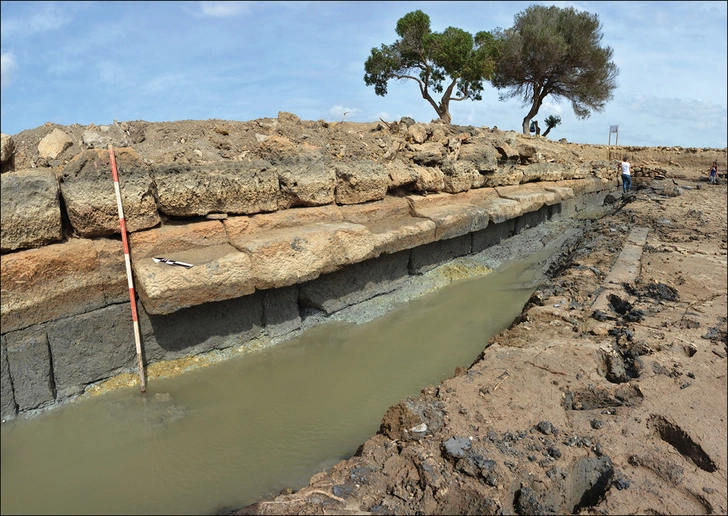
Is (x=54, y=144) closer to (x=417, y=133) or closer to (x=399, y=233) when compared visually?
(x=399, y=233)

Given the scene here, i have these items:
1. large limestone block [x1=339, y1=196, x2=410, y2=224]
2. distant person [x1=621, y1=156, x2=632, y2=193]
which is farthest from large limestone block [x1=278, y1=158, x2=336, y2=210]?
distant person [x1=621, y1=156, x2=632, y2=193]

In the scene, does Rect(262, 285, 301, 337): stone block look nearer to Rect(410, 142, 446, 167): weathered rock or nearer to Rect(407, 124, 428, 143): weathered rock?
Rect(410, 142, 446, 167): weathered rock

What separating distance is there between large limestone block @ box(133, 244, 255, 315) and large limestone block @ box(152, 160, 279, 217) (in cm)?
45

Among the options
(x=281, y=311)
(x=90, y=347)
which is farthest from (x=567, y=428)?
(x=90, y=347)

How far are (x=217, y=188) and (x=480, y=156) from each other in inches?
200

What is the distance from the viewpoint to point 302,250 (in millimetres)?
4512

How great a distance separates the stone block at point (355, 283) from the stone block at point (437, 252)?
18cm

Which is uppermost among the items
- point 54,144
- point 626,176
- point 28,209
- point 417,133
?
point 417,133

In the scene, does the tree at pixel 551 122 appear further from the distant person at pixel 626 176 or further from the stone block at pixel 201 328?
the stone block at pixel 201 328

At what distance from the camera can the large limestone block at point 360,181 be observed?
568cm

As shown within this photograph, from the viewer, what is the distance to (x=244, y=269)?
4.12 metres

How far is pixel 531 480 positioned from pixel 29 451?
3.15 meters

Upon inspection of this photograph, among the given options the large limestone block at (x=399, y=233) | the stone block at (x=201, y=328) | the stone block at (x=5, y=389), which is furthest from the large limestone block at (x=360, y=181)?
the stone block at (x=5, y=389)

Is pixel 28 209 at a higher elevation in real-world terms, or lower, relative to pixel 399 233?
higher
